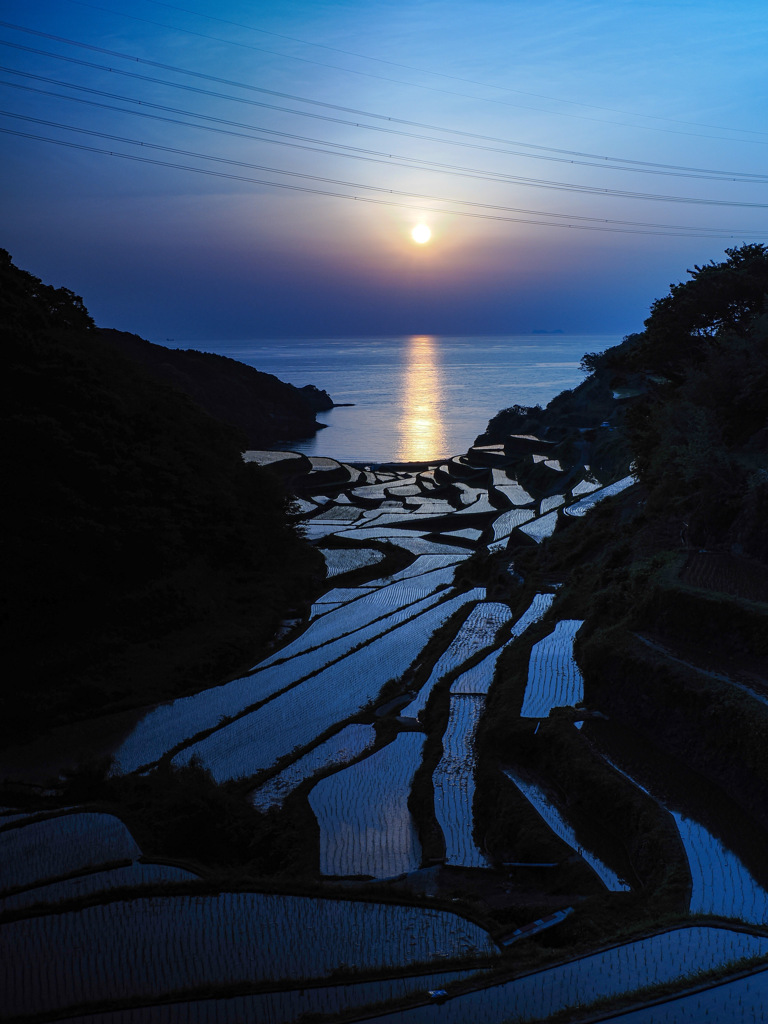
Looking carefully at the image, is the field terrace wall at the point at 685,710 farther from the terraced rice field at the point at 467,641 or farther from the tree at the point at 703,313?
the tree at the point at 703,313

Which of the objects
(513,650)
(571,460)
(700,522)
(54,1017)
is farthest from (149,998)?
(571,460)

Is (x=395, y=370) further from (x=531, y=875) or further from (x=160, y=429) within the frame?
(x=531, y=875)

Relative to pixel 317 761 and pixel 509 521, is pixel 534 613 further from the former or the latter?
pixel 509 521

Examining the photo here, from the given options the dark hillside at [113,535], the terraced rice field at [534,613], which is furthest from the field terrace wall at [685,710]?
the dark hillside at [113,535]

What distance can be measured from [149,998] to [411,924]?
1.92 meters

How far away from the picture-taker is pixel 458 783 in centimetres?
786

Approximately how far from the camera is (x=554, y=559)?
55.5 ft

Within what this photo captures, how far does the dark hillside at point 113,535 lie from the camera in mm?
11664

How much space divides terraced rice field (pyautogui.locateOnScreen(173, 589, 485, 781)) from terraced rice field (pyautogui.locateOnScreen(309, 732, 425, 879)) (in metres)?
1.21

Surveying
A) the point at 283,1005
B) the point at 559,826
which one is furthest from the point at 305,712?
the point at 283,1005

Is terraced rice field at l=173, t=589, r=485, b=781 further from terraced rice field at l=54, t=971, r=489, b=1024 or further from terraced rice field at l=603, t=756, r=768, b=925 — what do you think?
terraced rice field at l=603, t=756, r=768, b=925

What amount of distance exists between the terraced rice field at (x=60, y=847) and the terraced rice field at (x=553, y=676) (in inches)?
183

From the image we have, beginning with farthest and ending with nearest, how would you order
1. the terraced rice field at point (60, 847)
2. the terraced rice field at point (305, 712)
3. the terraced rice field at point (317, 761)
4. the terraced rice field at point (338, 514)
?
the terraced rice field at point (338, 514) → the terraced rice field at point (305, 712) → the terraced rice field at point (317, 761) → the terraced rice field at point (60, 847)

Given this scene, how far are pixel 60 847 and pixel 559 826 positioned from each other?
15.5 ft
